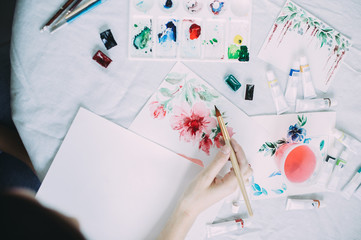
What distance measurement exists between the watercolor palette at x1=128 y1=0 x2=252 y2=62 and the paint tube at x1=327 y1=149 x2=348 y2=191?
16.0 inches

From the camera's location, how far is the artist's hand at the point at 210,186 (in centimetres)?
67

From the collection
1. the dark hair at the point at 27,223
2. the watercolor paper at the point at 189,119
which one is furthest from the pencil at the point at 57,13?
the dark hair at the point at 27,223

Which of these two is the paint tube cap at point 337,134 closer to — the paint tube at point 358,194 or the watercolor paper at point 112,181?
the paint tube at point 358,194

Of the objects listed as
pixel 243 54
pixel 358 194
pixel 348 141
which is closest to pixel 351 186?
pixel 358 194

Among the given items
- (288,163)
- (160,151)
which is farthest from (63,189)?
(288,163)

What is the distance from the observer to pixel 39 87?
2.20 feet

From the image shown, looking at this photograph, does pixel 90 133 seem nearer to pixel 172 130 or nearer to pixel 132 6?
pixel 172 130

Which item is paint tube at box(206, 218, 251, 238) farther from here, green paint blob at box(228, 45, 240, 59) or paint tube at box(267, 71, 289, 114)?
green paint blob at box(228, 45, 240, 59)

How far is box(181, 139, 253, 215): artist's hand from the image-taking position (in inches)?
26.2

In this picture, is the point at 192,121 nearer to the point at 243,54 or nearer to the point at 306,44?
the point at 243,54

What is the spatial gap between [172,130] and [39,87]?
35 cm

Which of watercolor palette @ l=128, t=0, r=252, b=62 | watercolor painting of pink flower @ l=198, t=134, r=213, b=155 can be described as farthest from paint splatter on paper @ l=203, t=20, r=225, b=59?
watercolor painting of pink flower @ l=198, t=134, r=213, b=155

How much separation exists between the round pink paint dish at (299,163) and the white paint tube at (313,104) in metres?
0.11

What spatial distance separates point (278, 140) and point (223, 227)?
283 mm
